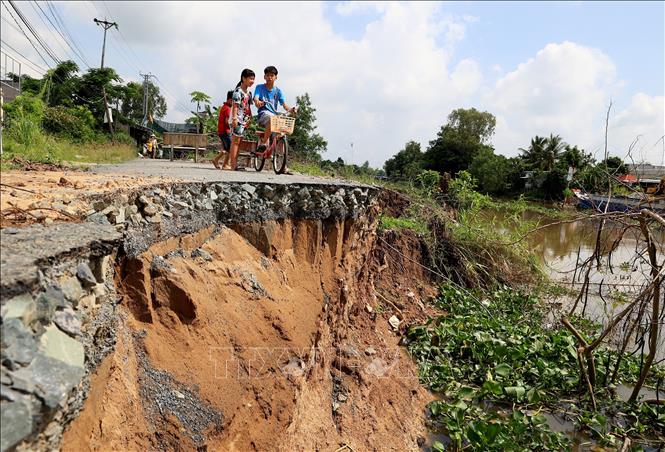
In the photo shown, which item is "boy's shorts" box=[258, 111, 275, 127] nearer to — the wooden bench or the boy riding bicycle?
the boy riding bicycle

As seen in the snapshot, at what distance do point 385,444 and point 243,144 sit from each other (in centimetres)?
555

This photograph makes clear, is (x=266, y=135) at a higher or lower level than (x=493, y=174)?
lower

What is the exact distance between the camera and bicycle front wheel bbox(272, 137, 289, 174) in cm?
734

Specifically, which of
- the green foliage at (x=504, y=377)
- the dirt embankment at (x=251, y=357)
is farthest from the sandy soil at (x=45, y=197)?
the green foliage at (x=504, y=377)

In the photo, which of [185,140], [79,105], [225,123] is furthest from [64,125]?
[225,123]

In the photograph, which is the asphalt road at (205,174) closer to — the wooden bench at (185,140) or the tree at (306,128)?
the wooden bench at (185,140)

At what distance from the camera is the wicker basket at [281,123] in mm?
7035

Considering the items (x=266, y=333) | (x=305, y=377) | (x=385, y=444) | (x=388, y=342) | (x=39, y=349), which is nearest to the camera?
(x=39, y=349)

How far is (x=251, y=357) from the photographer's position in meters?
3.45

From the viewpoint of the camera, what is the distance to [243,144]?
834cm

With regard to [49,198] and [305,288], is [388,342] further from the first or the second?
[49,198]

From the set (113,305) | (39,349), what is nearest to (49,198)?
(113,305)

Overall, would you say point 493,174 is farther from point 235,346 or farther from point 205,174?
point 235,346

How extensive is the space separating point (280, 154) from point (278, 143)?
20 cm
